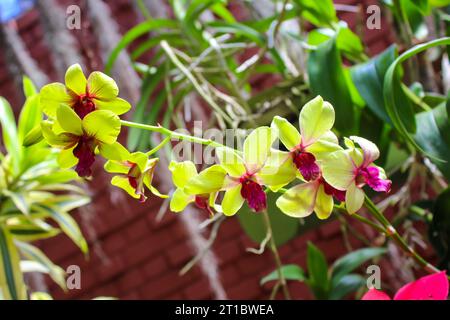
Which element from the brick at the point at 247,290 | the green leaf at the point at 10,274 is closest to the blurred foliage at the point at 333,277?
the green leaf at the point at 10,274

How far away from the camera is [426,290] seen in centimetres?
39

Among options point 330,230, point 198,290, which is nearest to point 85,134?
point 330,230

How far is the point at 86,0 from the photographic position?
114 cm

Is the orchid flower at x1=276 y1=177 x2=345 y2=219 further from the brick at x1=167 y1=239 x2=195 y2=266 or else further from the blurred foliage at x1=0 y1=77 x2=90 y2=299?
the brick at x1=167 y1=239 x2=195 y2=266

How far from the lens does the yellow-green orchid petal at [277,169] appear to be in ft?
1.15

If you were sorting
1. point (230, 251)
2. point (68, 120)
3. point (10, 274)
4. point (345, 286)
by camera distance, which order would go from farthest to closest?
point (230, 251), point (10, 274), point (345, 286), point (68, 120)

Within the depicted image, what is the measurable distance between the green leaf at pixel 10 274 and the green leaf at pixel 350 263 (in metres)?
0.44

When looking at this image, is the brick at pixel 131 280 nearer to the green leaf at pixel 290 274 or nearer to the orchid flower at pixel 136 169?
the green leaf at pixel 290 274

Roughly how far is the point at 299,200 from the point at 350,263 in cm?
44

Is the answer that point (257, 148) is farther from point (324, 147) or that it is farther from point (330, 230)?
point (330, 230)

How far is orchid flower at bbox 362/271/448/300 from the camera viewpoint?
38 centimetres

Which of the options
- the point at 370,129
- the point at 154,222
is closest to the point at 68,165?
the point at 370,129

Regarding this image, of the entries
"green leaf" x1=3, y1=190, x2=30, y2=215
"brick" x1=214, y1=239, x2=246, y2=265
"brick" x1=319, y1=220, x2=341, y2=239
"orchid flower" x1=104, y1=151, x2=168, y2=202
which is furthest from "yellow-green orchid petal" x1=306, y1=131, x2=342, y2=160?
"brick" x1=214, y1=239, x2=246, y2=265
